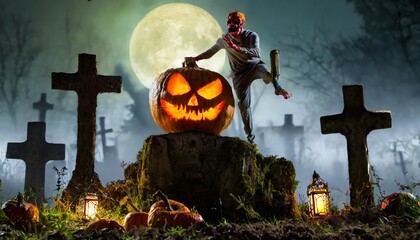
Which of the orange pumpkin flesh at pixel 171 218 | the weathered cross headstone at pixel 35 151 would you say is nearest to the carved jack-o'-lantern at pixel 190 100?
the orange pumpkin flesh at pixel 171 218

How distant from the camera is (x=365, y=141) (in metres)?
8.27

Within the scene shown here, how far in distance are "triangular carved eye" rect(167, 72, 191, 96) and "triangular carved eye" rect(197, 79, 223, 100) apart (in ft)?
0.63

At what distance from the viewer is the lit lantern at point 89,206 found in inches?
258

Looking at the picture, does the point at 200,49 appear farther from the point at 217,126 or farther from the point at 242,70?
the point at 217,126

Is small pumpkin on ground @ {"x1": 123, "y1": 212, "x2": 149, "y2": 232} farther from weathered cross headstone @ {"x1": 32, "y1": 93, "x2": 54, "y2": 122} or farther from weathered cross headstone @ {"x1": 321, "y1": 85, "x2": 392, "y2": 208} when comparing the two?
weathered cross headstone @ {"x1": 32, "y1": 93, "x2": 54, "y2": 122}

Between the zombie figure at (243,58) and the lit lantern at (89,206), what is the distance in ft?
8.23

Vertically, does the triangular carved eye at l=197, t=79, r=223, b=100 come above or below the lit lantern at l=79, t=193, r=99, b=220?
above

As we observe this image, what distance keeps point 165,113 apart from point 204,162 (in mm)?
864

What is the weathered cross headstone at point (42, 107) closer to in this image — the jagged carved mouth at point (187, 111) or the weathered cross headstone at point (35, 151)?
the weathered cross headstone at point (35, 151)

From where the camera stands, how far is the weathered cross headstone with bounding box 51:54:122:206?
26.8 ft

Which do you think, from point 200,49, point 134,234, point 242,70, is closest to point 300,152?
point 200,49

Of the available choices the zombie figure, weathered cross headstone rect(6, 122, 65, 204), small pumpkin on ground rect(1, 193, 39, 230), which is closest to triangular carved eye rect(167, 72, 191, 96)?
the zombie figure

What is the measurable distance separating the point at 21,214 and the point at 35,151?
262 inches

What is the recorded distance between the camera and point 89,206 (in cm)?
657
